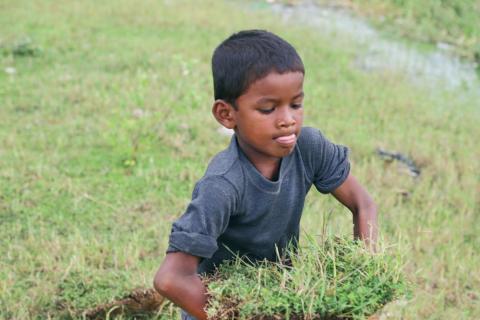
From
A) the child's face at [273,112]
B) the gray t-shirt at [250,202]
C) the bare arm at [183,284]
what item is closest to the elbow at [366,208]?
the gray t-shirt at [250,202]

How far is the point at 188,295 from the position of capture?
6.07 feet

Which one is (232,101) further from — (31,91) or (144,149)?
(31,91)

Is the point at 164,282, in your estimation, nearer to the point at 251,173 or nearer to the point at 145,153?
the point at 251,173

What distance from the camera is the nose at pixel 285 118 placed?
1.92 m

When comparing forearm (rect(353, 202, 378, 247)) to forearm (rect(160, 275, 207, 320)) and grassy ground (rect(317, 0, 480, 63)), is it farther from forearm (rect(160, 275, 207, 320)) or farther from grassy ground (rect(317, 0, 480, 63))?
grassy ground (rect(317, 0, 480, 63))

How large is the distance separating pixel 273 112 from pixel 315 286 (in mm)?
499

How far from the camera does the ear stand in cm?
202

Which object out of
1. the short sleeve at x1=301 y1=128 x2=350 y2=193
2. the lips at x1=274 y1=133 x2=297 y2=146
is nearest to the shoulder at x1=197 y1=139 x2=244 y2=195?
the lips at x1=274 y1=133 x2=297 y2=146

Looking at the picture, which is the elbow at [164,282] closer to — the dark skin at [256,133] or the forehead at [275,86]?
the dark skin at [256,133]

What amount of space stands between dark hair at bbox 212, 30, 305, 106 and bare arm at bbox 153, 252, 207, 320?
0.48 meters

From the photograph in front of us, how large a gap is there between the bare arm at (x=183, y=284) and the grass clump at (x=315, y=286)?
0.11ft

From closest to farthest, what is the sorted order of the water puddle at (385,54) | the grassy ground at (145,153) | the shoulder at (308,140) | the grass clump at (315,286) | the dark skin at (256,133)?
the grass clump at (315,286) → the dark skin at (256,133) → the shoulder at (308,140) → the grassy ground at (145,153) → the water puddle at (385,54)

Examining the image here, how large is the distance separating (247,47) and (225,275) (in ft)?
2.15

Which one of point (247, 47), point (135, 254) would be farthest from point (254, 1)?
point (247, 47)
